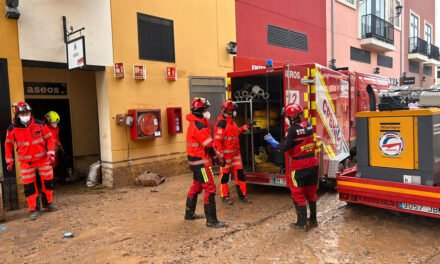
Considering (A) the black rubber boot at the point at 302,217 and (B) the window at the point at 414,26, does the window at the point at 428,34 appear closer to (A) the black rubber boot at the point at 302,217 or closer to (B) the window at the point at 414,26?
(B) the window at the point at 414,26

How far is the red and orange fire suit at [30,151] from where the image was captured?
20.0 feet

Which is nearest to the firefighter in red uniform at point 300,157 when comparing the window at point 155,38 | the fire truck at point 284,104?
the fire truck at point 284,104

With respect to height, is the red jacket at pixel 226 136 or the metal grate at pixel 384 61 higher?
the metal grate at pixel 384 61

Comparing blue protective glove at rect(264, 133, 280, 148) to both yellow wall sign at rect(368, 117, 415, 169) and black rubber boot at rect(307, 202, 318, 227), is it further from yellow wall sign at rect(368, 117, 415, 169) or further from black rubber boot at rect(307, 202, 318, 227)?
yellow wall sign at rect(368, 117, 415, 169)

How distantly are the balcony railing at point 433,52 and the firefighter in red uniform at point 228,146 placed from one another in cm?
2773

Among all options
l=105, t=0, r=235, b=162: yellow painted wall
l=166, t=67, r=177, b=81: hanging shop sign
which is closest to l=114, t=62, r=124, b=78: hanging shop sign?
l=105, t=0, r=235, b=162: yellow painted wall

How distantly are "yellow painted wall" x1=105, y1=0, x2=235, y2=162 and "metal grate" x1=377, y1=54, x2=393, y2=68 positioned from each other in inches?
554

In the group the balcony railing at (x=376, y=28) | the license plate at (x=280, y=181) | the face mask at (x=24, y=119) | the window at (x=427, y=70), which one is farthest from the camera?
the window at (x=427, y=70)

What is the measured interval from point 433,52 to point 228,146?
29558 mm

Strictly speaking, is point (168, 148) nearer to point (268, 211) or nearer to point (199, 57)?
point (199, 57)

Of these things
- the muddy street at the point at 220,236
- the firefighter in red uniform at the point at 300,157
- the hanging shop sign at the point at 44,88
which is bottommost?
the muddy street at the point at 220,236

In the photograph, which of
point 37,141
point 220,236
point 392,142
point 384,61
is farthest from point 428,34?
point 37,141

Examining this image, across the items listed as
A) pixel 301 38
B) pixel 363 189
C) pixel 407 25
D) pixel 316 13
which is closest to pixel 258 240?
pixel 363 189

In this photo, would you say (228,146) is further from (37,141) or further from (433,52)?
(433,52)
